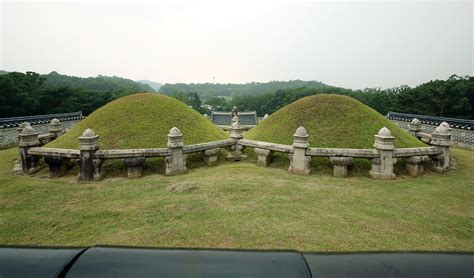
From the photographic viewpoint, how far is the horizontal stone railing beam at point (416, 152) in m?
9.02

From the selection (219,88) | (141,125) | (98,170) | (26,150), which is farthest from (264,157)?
(219,88)

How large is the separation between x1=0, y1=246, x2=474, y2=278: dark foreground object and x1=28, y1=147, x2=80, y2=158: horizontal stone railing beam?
842 cm

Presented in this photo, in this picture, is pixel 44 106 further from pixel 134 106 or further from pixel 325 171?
pixel 325 171

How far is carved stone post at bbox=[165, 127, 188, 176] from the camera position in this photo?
908cm

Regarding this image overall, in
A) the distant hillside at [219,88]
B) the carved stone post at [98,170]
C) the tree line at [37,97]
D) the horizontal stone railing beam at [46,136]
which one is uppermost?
the distant hillside at [219,88]

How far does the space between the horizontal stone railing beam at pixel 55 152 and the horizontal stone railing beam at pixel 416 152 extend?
1029 cm

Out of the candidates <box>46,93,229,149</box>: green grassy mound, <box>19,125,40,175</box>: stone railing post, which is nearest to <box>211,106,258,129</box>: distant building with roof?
<box>46,93,229,149</box>: green grassy mound

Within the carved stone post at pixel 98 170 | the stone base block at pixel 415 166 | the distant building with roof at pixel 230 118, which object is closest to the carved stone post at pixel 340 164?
the stone base block at pixel 415 166

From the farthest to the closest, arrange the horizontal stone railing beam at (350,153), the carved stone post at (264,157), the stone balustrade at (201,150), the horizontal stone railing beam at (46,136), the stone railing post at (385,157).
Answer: the horizontal stone railing beam at (46,136) → the carved stone post at (264,157) → the horizontal stone railing beam at (350,153) → the stone railing post at (385,157) → the stone balustrade at (201,150)

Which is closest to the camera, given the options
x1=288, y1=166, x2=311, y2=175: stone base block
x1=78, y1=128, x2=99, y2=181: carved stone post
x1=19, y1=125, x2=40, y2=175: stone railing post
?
x1=78, y1=128, x2=99, y2=181: carved stone post

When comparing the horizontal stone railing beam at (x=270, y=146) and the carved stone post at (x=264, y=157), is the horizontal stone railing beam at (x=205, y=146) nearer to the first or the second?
the horizontal stone railing beam at (x=270, y=146)

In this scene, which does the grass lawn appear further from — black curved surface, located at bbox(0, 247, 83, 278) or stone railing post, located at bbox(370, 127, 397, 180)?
black curved surface, located at bbox(0, 247, 83, 278)

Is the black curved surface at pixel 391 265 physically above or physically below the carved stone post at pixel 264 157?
above

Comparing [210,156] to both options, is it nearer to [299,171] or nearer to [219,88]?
[299,171]
